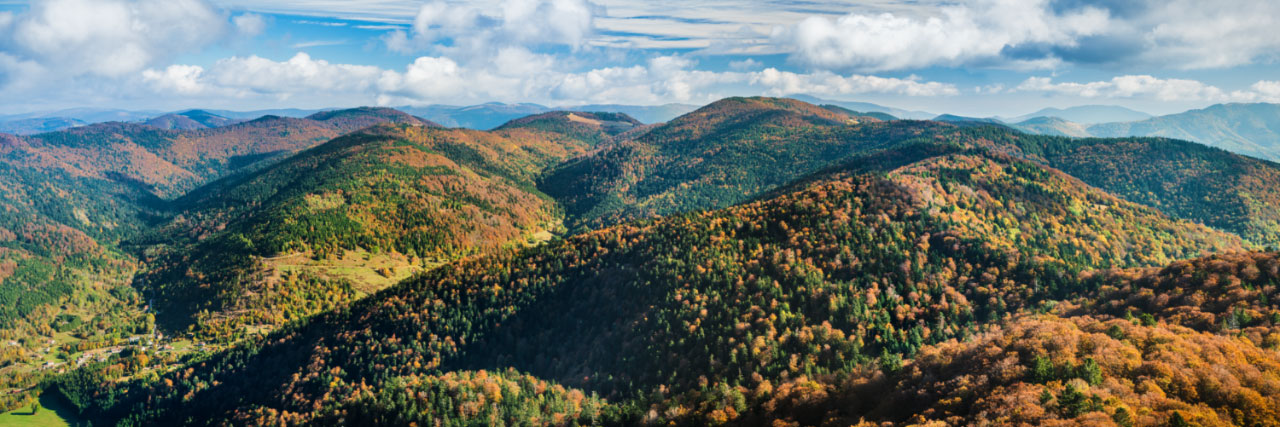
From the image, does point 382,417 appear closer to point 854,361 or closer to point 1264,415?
point 854,361

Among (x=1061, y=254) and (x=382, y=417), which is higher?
(x=1061, y=254)

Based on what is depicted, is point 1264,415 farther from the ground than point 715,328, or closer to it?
farther from the ground

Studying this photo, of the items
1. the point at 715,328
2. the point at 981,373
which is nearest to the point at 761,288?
the point at 715,328

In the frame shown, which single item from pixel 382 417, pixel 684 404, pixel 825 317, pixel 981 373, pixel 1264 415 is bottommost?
pixel 382 417

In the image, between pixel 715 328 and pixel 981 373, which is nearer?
pixel 981 373

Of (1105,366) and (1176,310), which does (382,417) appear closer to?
(1105,366)

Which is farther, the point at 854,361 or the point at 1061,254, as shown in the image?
the point at 1061,254

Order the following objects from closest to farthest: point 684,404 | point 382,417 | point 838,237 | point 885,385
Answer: point 885,385 < point 684,404 < point 382,417 < point 838,237

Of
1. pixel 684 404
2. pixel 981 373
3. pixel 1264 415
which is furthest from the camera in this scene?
pixel 684 404

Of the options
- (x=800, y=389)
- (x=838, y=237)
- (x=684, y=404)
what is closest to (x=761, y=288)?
(x=838, y=237)
